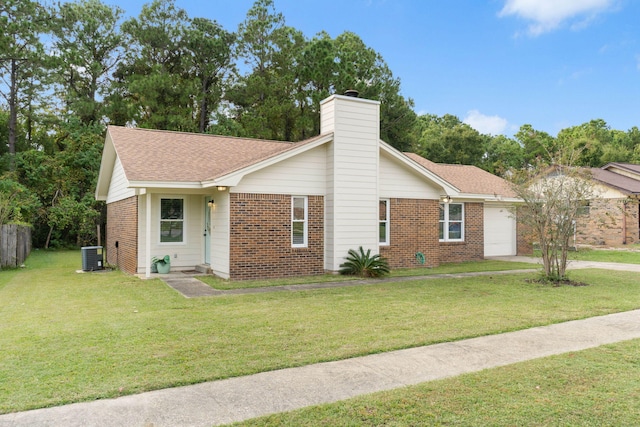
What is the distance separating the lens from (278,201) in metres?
12.3

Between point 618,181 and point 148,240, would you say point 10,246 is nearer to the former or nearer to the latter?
point 148,240

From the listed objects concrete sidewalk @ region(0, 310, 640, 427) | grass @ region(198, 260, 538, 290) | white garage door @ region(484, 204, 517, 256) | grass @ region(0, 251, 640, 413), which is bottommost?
concrete sidewalk @ region(0, 310, 640, 427)

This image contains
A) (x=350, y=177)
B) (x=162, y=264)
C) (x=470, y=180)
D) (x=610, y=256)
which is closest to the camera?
(x=350, y=177)

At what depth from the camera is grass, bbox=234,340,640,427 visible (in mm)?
3664

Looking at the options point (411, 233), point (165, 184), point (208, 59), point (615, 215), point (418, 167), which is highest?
point (208, 59)

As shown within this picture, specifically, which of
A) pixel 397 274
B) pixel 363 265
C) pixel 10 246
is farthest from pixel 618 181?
pixel 10 246

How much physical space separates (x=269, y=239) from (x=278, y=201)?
3.46ft

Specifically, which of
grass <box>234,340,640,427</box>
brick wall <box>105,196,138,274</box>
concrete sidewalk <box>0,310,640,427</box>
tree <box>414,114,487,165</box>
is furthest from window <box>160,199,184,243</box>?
tree <box>414,114,487,165</box>

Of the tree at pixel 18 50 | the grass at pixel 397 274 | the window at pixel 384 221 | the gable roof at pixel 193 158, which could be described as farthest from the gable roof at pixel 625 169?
the tree at pixel 18 50

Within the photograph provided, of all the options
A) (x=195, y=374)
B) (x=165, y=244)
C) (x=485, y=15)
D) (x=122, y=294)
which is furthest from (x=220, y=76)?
(x=195, y=374)

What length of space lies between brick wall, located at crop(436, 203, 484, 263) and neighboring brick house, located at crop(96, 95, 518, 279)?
235cm

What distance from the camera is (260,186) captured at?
476 inches

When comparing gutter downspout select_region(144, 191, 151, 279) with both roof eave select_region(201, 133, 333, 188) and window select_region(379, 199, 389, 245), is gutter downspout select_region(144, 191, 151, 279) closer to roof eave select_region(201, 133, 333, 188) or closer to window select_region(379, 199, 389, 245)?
roof eave select_region(201, 133, 333, 188)

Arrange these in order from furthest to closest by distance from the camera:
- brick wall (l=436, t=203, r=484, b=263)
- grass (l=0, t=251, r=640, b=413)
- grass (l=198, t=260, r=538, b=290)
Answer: brick wall (l=436, t=203, r=484, b=263) → grass (l=198, t=260, r=538, b=290) → grass (l=0, t=251, r=640, b=413)
